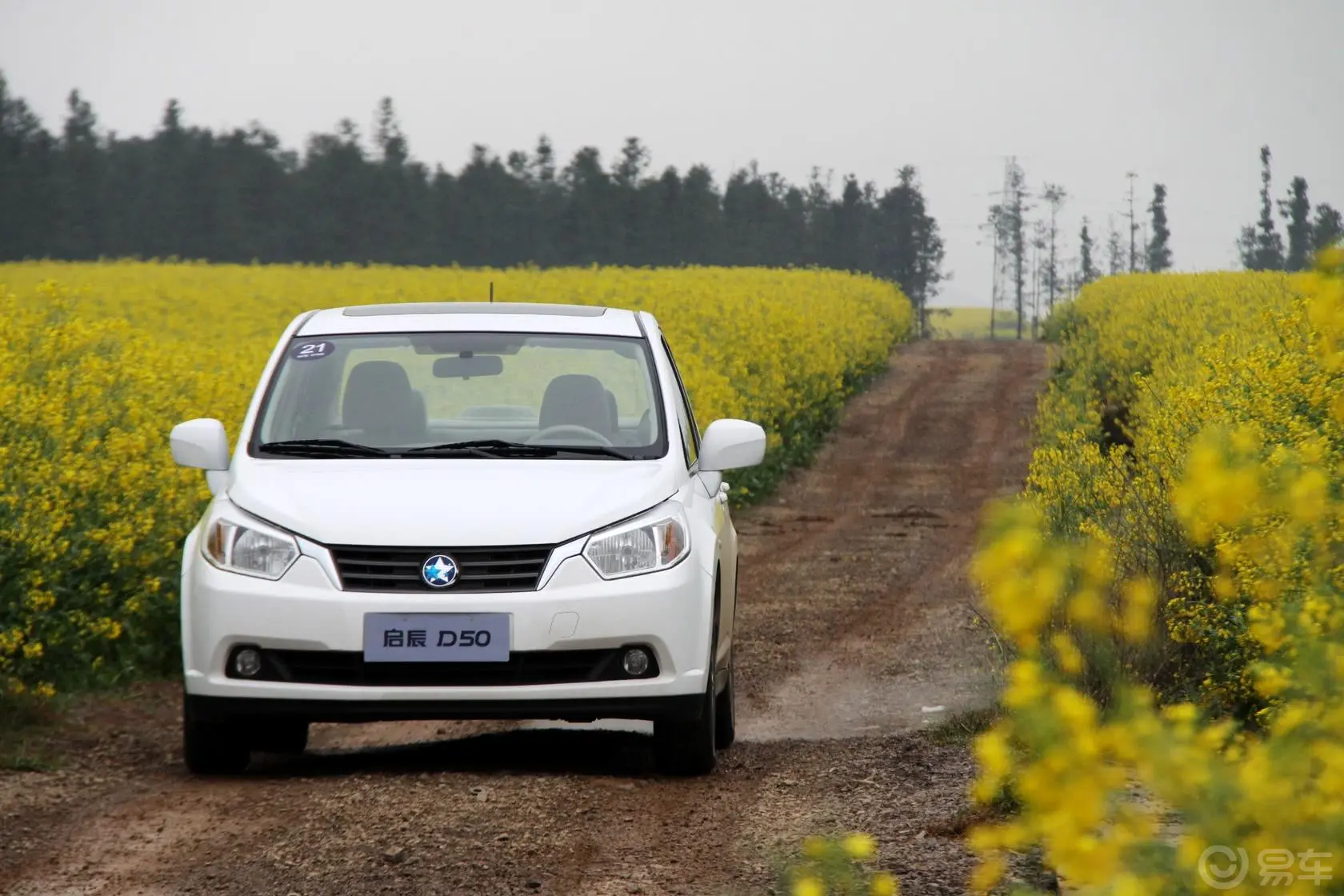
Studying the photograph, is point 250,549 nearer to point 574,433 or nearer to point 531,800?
point 531,800

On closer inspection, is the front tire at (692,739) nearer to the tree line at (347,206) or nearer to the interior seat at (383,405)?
the interior seat at (383,405)

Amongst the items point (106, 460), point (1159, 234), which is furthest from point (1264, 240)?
point (106, 460)

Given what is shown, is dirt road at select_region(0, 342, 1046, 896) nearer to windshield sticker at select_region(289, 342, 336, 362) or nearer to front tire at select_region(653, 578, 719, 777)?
front tire at select_region(653, 578, 719, 777)

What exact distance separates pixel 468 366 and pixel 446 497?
1263 millimetres

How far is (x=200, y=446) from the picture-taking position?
21.9 feet

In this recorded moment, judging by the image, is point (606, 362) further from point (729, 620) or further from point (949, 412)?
point (949, 412)

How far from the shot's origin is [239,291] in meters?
43.2

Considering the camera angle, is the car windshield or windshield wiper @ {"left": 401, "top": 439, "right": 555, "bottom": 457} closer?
windshield wiper @ {"left": 401, "top": 439, "right": 555, "bottom": 457}

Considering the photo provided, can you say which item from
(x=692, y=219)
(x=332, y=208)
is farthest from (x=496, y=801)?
(x=692, y=219)

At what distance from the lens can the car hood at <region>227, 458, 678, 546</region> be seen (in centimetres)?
604

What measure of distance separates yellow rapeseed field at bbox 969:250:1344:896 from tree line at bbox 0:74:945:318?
91.1m

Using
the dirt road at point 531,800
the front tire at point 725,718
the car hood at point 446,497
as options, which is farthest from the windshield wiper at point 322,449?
the front tire at point 725,718

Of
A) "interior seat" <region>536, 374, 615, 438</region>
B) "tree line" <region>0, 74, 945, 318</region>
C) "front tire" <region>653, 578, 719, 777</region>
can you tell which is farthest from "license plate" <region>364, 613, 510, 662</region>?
"tree line" <region>0, 74, 945, 318</region>

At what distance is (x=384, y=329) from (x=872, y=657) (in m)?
4.59
